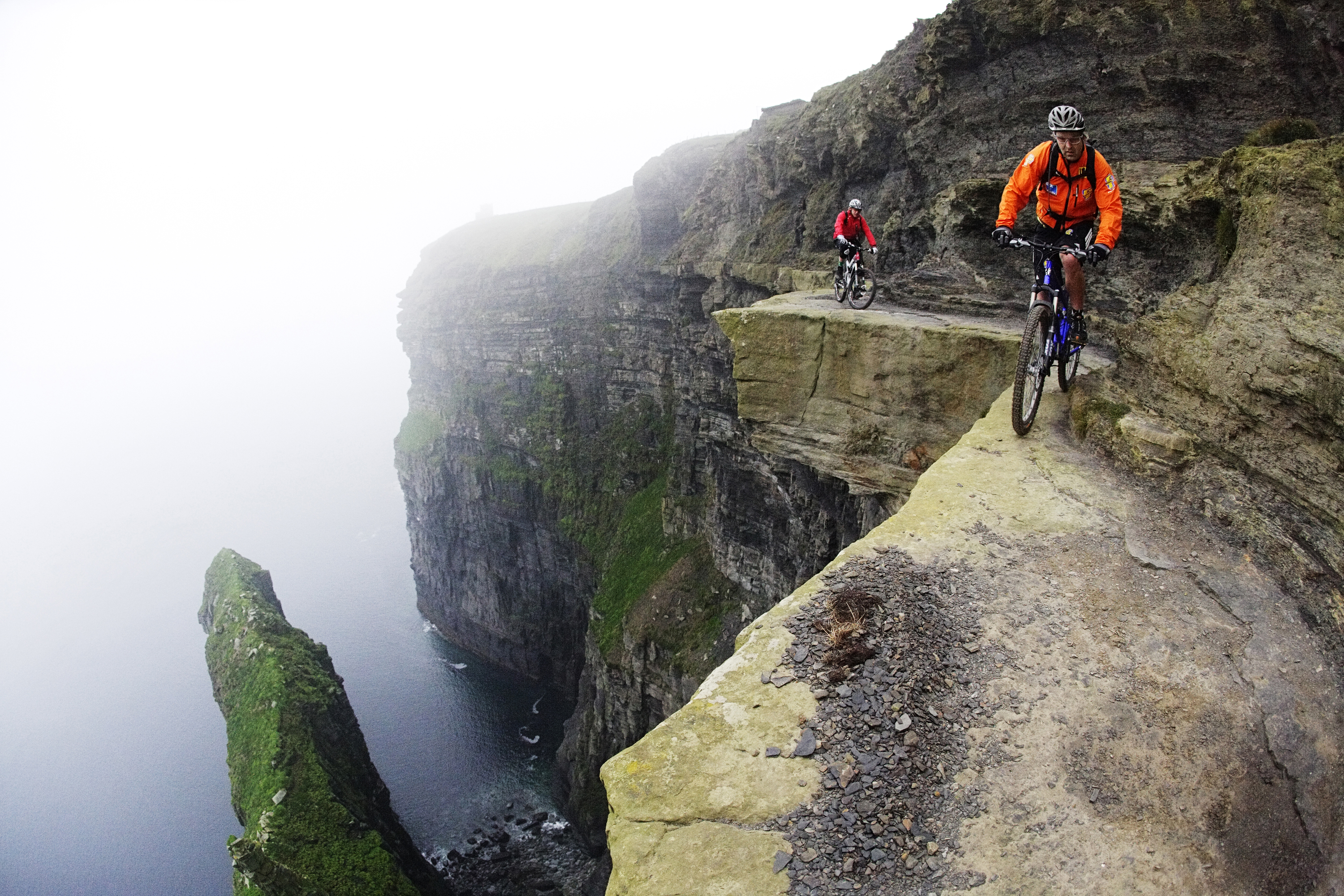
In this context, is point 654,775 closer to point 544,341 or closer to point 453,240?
point 544,341

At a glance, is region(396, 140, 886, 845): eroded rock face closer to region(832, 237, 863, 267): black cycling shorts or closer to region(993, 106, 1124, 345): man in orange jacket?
region(832, 237, 863, 267): black cycling shorts

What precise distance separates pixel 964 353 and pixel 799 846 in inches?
402

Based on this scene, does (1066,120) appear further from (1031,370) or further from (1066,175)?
(1031,370)

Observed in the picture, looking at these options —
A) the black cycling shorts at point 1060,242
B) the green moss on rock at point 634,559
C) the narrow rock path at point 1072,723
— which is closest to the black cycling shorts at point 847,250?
the black cycling shorts at point 1060,242

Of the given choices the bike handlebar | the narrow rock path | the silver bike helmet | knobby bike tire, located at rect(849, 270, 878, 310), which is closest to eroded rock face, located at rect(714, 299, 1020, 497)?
Result: knobby bike tire, located at rect(849, 270, 878, 310)

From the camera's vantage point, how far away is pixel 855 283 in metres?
17.2

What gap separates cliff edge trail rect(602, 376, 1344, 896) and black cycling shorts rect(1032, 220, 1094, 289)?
13.0 ft

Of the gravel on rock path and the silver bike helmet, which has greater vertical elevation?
the silver bike helmet

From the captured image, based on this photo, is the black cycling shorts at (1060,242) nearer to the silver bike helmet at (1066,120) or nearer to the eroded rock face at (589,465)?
the silver bike helmet at (1066,120)

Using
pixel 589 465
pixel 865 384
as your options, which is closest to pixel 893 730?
pixel 865 384

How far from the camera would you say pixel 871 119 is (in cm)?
2653

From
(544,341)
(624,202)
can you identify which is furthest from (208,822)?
(624,202)

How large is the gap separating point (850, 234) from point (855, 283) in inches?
63.1

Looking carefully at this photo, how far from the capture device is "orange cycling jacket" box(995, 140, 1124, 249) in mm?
9414
